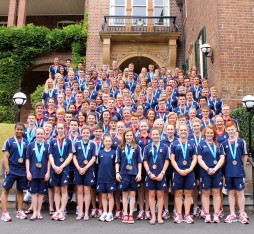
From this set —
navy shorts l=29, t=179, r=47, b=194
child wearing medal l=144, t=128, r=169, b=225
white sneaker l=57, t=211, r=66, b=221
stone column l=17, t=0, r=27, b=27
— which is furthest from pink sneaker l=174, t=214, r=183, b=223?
stone column l=17, t=0, r=27, b=27

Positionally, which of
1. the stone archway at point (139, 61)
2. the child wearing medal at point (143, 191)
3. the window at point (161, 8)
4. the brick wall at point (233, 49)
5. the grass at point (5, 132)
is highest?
the window at point (161, 8)

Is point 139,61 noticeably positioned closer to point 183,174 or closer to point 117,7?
point 117,7

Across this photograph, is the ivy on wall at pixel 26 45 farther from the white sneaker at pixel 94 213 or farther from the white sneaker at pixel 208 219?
the white sneaker at pixel 208 219

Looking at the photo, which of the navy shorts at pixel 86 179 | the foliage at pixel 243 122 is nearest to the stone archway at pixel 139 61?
the foliage at pixel 243 122

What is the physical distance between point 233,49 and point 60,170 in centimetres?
808

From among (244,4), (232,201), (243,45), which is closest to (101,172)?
(232,201)

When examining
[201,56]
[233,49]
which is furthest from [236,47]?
[201,56]

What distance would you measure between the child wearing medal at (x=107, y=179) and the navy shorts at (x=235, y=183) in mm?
2201

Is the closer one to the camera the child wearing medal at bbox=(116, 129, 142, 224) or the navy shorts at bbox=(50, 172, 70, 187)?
the child wearing medal at bbox=(116, 129, 142, 224)

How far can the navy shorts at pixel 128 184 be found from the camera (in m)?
6.23

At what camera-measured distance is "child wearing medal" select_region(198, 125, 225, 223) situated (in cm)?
618

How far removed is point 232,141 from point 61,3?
2185 cm

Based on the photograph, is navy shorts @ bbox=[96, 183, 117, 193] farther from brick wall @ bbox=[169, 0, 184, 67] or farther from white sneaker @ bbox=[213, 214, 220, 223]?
brick wall @ bbox=[169, 0, 184, 67]

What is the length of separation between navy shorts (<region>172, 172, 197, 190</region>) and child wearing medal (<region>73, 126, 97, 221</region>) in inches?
62.9
